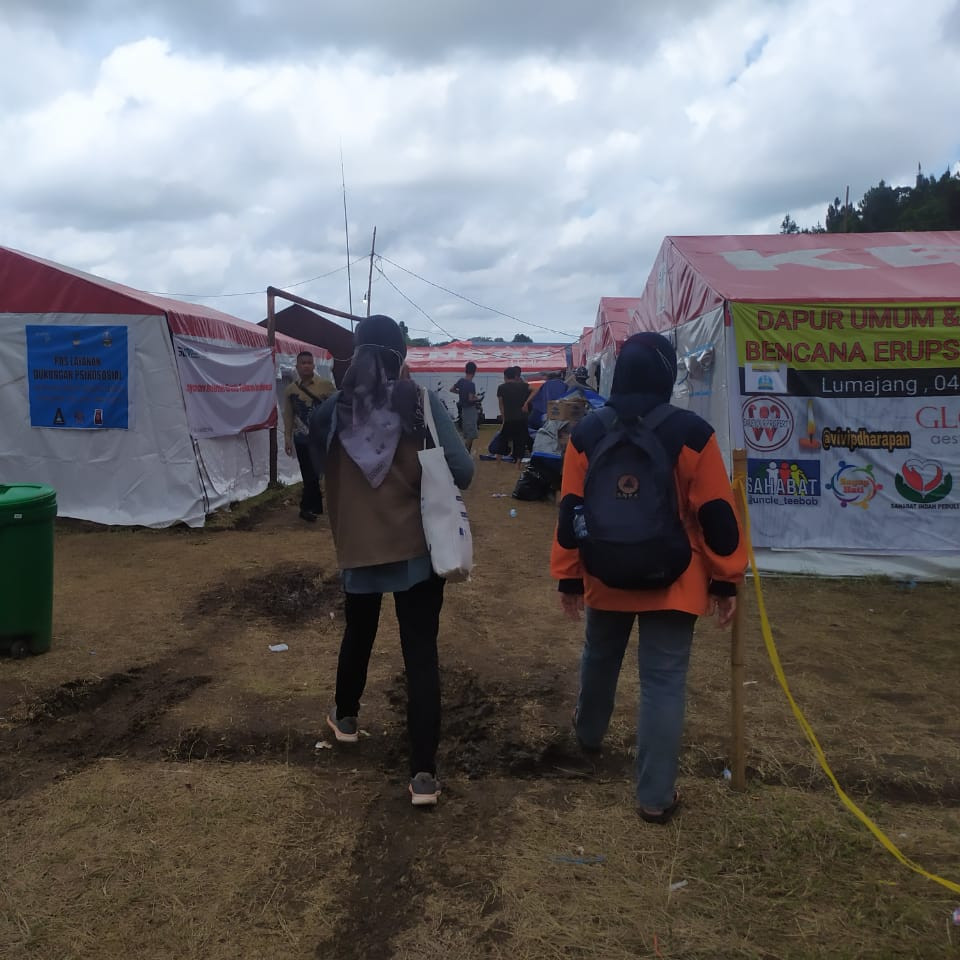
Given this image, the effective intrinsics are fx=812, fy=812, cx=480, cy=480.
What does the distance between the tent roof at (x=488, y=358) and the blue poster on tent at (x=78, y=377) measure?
21304mm

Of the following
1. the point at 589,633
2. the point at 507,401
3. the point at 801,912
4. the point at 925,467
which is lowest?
the point at 801,912

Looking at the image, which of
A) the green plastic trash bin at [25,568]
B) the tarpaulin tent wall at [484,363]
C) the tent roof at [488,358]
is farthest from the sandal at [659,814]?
the tent roof at [488,358]

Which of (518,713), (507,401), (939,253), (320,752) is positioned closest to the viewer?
(320,752)

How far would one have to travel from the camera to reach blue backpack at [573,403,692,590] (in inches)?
111

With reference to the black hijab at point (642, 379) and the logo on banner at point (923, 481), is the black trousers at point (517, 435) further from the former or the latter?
the black hijab at point (642, 379)

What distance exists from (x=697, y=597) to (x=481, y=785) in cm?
124

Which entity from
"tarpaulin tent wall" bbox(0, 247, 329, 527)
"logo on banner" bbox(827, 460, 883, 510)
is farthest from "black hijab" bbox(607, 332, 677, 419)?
"tarpaulin tent wall" bbox(0, 247, 329, 527)

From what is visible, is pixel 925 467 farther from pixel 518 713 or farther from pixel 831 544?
pixel 518 713

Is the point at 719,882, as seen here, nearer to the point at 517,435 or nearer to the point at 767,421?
the point at 767,421

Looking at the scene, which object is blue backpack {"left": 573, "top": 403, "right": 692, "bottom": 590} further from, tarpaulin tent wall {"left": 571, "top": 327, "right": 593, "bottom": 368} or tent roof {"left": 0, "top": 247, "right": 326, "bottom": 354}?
tarpaulin tent wall {"left": 571, "top": 327, "right": 593, "bottom": 368}

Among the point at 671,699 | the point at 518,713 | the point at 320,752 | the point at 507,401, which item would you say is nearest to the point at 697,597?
the point at 671,699

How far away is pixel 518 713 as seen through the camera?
13.6 ft

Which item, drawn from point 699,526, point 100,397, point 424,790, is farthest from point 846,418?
point 100,397

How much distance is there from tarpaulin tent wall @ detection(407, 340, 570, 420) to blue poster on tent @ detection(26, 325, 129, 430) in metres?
18.4
